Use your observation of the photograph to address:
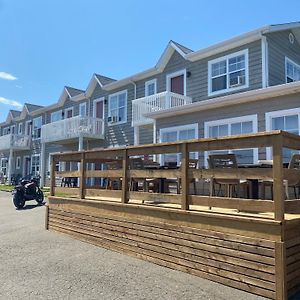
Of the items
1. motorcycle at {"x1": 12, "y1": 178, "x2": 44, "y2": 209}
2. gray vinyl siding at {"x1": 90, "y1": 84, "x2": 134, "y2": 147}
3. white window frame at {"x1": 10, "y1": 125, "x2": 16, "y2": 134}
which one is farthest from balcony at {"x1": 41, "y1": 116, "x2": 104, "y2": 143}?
white window frame at {"x1": 10, "y1": 125, "x2": 16, "y2": 134}

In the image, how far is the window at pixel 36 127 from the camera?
27594 millimetres

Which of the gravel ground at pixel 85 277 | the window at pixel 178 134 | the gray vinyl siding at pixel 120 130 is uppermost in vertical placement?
the gray vinyl siding at pixel 120 130

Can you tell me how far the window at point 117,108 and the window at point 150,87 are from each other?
1897 mm

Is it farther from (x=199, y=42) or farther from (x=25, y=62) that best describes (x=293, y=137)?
(x=25, y=62)

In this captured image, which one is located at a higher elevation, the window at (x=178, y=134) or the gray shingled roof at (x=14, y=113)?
the gray shingled roof at (x=14, y=113)

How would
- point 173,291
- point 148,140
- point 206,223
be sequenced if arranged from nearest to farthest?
point 173,291
point 206,223
point 148,140

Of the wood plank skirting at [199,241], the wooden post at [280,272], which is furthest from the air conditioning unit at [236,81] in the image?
the wooden post at [280,272]

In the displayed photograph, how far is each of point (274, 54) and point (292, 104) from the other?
461cm

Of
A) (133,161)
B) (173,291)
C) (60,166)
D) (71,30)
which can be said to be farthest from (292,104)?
(60,166)

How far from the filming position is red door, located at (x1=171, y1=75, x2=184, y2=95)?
1568cm

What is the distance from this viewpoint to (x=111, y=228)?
263 inches

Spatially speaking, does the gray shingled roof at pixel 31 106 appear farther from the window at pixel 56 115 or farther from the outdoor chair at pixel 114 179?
the outdoor chair at pixel 114 179

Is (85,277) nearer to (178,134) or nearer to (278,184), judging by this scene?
(278,184)

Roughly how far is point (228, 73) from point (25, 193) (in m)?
9.30
